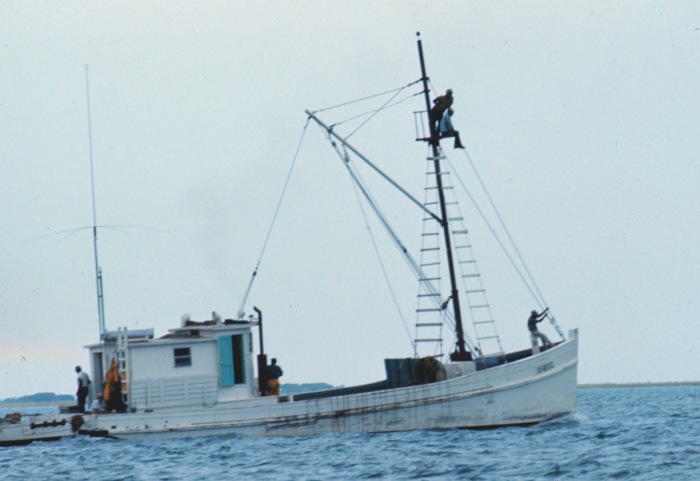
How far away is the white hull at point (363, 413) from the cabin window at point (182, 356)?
1421mm

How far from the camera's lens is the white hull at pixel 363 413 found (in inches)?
1328

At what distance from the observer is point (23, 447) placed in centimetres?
3544

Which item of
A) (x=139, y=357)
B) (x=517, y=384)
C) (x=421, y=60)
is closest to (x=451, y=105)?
(x=421, y=60)

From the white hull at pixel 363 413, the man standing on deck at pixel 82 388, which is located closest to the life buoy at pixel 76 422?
the white hull at pixel 363 413

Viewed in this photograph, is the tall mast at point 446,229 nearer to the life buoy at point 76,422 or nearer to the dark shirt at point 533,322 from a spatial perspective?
the dark shirt at point 533,322

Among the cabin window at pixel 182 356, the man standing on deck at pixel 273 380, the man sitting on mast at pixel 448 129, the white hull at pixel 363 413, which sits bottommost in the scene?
the white hull at pixel 363 413

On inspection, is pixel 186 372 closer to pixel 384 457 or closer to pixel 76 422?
pixel 76 422

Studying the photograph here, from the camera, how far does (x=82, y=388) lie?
36250mm

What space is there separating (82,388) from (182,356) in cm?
385

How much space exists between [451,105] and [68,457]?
16273mm

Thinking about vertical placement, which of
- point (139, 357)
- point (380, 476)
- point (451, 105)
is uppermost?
point (451, 105)

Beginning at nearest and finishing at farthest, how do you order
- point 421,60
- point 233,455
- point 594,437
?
point 233,455 < point 594,437 < point 421,60

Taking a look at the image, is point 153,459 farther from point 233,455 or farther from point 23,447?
point 23,447

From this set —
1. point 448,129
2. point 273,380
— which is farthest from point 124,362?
point 448,129
